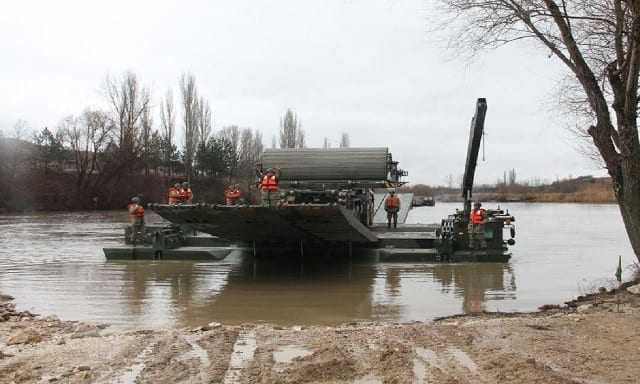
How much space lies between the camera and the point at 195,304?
9.64 m

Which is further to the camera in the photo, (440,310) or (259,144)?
(259,144)

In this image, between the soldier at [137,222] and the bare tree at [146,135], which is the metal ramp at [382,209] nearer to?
the soldier at [137,222]

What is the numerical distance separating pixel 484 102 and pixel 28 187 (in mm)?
48187

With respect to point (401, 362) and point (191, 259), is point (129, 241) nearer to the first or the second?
point (191, 259)

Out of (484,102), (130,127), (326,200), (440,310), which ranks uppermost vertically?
(130,127)

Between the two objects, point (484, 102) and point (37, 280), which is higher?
point (484, 102)

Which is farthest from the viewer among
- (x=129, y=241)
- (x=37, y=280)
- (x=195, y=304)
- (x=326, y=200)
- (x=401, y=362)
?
(x=129, y=241)

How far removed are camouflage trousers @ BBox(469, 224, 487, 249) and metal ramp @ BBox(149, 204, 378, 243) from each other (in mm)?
2468

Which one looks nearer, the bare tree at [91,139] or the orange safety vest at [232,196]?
the orange safety vest at [232,196]

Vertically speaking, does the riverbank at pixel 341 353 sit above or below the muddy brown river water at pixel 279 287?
above

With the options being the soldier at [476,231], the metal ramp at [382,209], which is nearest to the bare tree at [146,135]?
the metal ramp at [382,209]

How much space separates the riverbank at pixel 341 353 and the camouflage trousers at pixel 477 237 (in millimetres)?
7266

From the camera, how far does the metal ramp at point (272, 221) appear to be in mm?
11305

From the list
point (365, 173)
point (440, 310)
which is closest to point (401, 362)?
point (440, 310)
